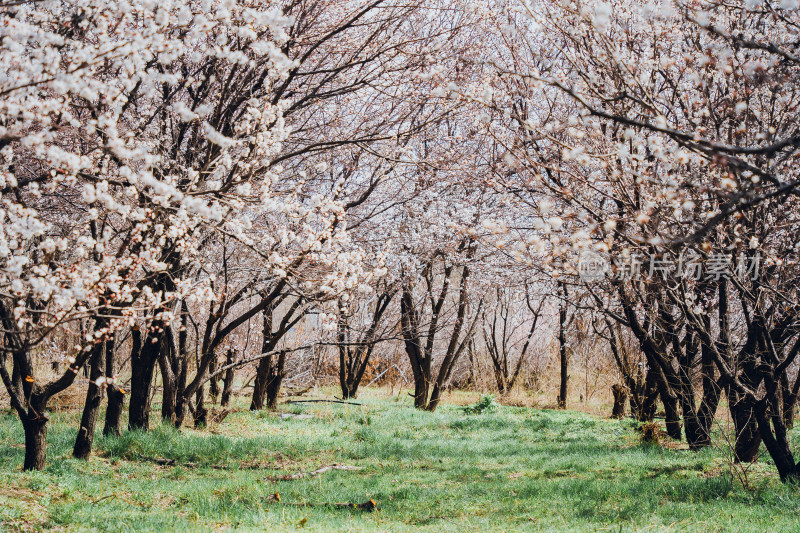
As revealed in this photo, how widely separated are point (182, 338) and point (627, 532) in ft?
28.8

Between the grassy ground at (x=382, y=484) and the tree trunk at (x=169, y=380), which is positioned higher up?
the tree trunk at (x=169, y=380)

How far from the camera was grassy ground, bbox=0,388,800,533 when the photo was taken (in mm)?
5422

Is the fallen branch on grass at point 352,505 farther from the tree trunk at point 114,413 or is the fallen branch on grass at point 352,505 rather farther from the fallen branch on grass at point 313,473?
the tree trunk at point 114,413

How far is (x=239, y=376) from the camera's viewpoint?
73.3 feet

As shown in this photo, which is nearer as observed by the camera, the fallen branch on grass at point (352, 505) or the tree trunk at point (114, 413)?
the fallen branch on grass at point (352, 505)

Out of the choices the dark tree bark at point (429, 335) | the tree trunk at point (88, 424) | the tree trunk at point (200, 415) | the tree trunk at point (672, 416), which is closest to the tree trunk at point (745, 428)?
the tree trunk at point (672, 416)

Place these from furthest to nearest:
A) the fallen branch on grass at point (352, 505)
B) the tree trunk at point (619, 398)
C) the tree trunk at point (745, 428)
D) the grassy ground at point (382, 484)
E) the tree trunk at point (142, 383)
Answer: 1. the tree trunk at point (619, 398)
2. the tree trunk at point (142, 383)
3. the tree trunk at point (745, 428)
4. the fallen branch on grass at point (352, 505)
5. the grassy ground at point (382, 484)

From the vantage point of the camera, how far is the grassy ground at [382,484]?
→ 17.8 feet

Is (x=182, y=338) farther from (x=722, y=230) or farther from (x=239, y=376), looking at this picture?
(x=239, y=376)

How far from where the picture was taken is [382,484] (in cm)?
722

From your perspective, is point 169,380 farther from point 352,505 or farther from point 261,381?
point 352,505

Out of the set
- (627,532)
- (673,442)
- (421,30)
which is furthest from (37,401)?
(673,442)

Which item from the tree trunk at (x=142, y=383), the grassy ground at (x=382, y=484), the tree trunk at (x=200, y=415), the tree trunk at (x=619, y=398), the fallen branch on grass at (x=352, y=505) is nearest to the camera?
the grassy ground at (x=382, y=484)

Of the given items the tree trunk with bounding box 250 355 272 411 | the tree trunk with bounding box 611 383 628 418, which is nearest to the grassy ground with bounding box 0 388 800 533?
the tree trunk with bounding box 250 355 272 411
